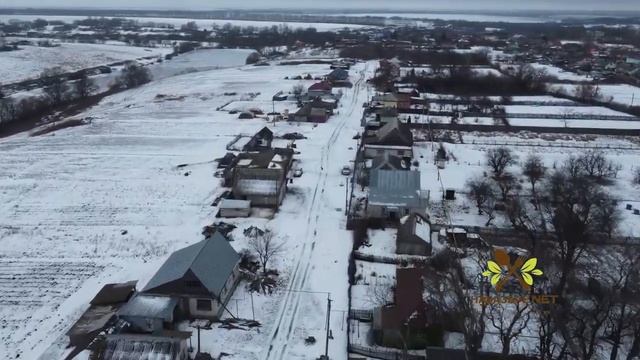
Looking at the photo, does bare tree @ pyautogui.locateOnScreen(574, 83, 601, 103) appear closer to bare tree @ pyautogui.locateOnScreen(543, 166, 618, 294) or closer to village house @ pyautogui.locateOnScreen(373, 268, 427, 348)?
bare tree @ pyautogui.locateOnScreen(543, 166, 618, 294)

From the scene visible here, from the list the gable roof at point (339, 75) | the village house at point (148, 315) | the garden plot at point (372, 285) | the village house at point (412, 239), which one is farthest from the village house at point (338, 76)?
the village house at point (148, 315)

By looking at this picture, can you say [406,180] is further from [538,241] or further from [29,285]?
[29,285]

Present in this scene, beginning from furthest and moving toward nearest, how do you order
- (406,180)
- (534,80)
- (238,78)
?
(238,78)
(534,80)
(406,180)

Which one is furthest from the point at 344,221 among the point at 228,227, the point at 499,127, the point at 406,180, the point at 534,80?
the point at 534,80

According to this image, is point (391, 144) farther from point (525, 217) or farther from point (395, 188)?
point (525, 217)

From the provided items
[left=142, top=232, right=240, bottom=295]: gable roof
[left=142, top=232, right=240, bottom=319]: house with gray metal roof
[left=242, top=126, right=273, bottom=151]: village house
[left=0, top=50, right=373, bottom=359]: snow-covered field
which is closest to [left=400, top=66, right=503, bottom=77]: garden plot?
[left=0, top=50, right=373, bottom=359]: snow-covered field

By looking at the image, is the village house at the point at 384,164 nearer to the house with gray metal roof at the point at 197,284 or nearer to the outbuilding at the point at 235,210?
the outbuilding at the point at 235,210

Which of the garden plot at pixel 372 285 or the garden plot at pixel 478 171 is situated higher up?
the garden plot at pixel 478 171
